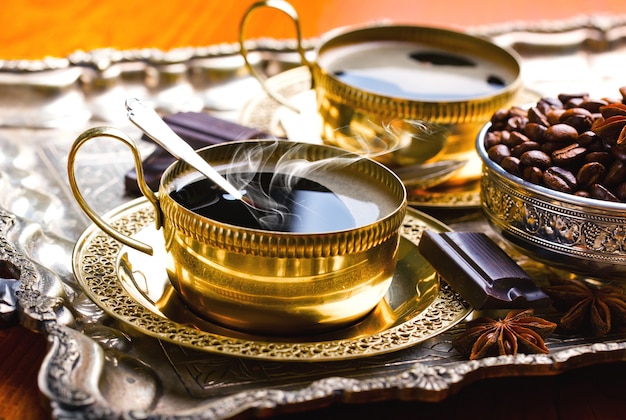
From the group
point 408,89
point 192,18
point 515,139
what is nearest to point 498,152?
point 515,139

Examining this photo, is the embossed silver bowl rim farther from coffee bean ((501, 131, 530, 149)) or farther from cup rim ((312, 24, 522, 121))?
cup rim ((312, 24, 522, 121))

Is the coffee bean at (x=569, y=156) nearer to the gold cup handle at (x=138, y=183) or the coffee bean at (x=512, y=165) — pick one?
the coffee bean at (x=512, y=165)

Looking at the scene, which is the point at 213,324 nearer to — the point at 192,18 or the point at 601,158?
the point at 601,158

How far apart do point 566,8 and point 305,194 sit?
1708 mm

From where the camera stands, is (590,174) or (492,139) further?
(492,139)

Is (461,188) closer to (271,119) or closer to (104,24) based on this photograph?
(271,119)

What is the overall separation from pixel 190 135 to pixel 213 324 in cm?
46

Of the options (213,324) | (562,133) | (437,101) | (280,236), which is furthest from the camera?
(437,101)

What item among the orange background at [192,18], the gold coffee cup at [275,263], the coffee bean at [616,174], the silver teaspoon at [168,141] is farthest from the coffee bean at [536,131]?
the orange background at [192,18]

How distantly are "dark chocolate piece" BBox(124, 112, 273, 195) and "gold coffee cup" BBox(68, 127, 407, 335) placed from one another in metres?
0.27

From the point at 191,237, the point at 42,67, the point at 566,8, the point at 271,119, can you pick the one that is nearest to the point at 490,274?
the point at 191,237

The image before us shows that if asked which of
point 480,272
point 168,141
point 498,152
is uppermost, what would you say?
point 168,141

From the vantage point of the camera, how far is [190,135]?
146 centimetres

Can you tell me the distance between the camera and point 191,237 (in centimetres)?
105
